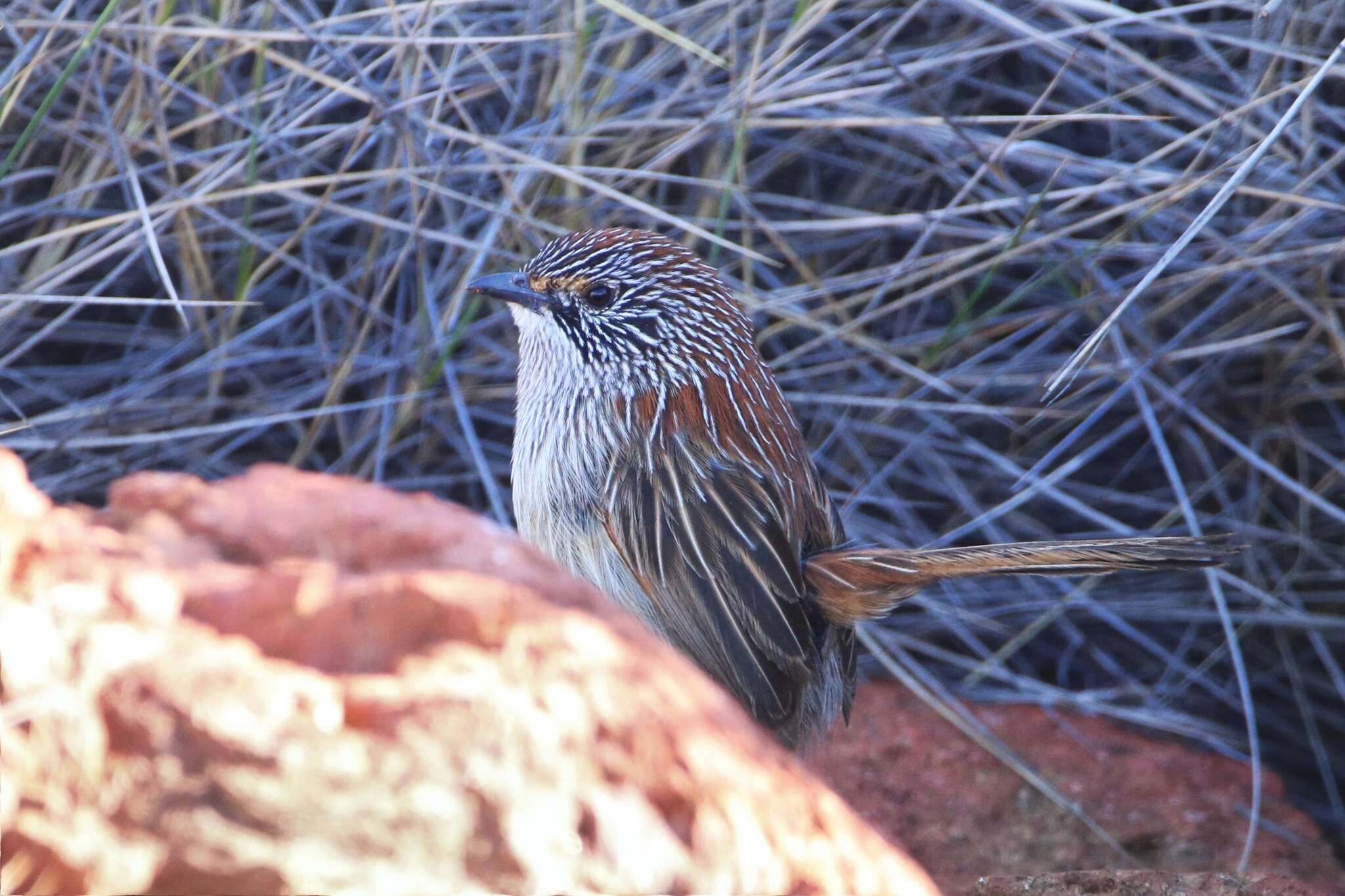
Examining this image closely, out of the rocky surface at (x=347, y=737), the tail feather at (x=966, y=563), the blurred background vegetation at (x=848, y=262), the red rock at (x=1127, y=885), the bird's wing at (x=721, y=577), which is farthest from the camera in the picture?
the blurred background vegetation at (x=848, y=262)

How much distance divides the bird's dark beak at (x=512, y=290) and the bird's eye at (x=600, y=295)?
118mm

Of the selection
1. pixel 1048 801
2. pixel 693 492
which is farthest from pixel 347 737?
pixel 1048 801

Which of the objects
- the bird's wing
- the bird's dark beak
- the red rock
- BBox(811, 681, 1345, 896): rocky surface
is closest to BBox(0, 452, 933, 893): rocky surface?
the red rock

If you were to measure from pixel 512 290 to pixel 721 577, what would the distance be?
101 cm

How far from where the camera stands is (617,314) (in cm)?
371

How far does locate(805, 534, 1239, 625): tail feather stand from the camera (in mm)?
2910

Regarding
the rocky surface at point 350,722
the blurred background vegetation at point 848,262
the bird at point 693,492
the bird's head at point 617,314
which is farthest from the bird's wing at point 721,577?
the rocky surface at point 350,722

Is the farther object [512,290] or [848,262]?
[848,262]

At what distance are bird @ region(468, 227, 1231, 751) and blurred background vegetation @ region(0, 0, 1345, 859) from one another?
0.39 metres

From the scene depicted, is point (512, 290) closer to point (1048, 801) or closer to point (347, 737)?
point (1048, 801)

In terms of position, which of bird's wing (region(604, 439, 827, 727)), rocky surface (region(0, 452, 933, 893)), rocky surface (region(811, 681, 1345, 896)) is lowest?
rocky surface (region(811, 681, 1345, 896))

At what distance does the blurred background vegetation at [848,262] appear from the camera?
3.96 meters

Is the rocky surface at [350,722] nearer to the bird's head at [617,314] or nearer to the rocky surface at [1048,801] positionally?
the bird's head at [617,314]

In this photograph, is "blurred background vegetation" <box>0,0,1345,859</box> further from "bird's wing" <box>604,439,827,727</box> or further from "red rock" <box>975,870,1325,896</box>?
"red rock" <box>975,870,1325,896</box>
